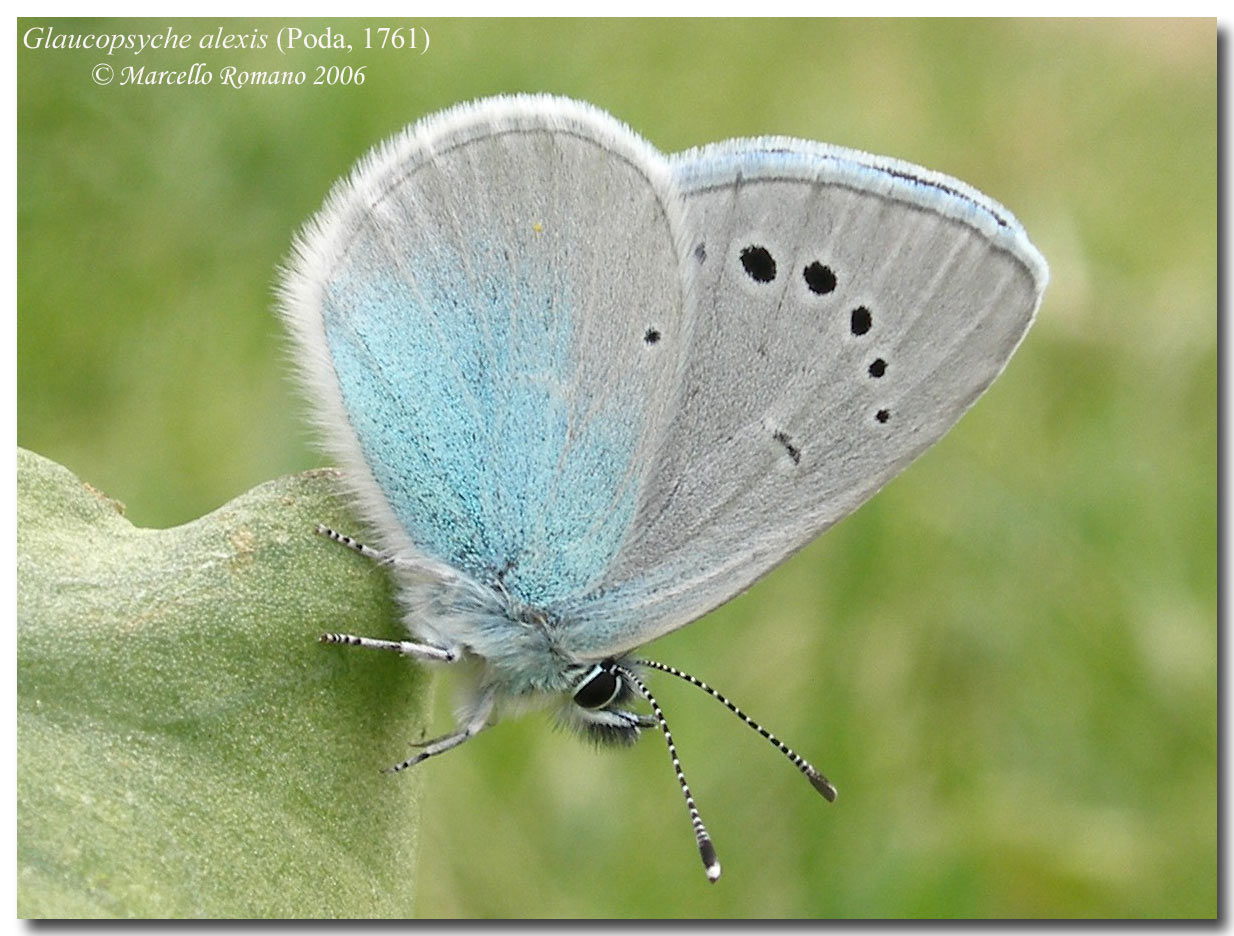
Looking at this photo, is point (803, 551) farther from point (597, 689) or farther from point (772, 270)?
point (772, 270)

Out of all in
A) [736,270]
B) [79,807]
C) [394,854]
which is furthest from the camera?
[736,270]

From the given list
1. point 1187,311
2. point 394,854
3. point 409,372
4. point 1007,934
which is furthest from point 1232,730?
point 394,854

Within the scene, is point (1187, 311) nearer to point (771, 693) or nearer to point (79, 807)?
point (771, 693)

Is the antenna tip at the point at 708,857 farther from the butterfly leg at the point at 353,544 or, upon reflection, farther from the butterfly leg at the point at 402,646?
the butterfly leg at the point at 353,544

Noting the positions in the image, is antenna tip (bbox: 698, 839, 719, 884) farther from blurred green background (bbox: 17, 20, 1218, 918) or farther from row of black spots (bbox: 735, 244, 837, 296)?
row of black spots (bbox: 735, 244, 837, 296)

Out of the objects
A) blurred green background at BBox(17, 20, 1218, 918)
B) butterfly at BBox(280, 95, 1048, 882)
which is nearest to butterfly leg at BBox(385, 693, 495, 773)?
butterfly at BBox(280, 95, 1048, 882)
